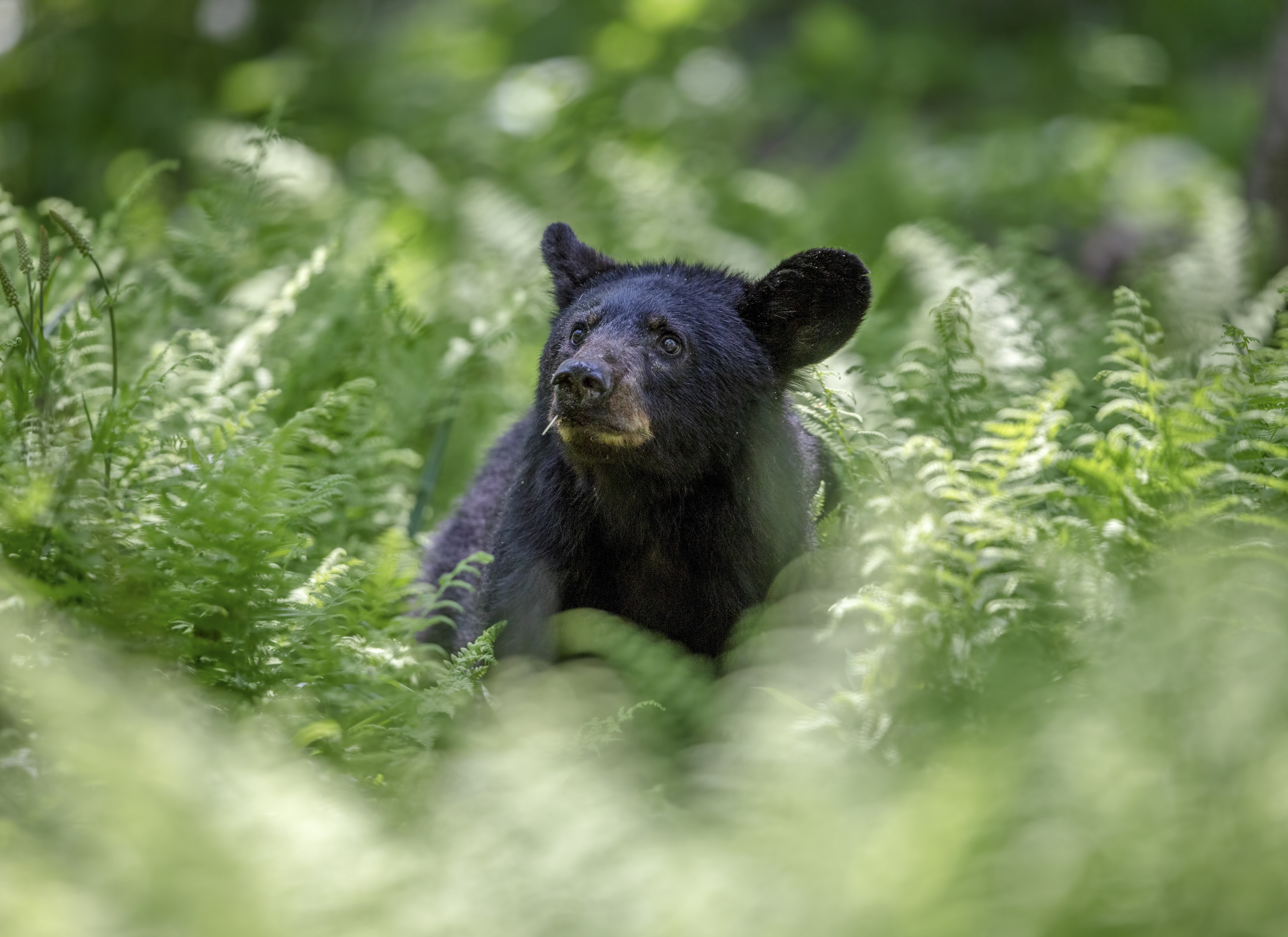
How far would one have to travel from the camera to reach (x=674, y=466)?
4.88 meters

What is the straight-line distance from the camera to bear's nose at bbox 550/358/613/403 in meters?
4.52

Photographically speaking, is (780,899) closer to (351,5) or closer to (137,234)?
(137,234)

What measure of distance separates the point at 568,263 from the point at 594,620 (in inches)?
75.1

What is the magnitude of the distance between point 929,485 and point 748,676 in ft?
2.93

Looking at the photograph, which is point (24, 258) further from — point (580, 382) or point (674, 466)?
point (674, 466)

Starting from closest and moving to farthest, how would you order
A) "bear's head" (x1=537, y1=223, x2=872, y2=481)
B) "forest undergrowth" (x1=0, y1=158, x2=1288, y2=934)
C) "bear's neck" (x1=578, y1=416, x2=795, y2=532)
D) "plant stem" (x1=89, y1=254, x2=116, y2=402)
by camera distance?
1. "forest undergrowth" (x1=0, y1=158, x2=1288, y2=934)
2. "plant stem" (x1=89, y1=254, x2=116, y2=402)
3. "bear's head" (x1=537, y1=223, x2=872, y2=481)
4. "bear's neck" (x1=578, y1=416, x2=795, y2=532)

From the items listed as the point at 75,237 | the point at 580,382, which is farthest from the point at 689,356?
the point at 75,237

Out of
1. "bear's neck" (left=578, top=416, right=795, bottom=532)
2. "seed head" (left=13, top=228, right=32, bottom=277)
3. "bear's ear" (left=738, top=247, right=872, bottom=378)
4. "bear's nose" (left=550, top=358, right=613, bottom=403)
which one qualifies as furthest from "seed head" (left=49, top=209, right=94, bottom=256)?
"bear's ear" (left=738, top=247, right=872, bottom=378)

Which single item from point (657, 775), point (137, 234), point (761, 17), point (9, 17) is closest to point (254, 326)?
point (137, 234)

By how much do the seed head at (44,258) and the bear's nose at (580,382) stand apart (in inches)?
70.7

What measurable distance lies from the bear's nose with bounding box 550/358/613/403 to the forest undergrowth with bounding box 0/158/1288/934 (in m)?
0.81

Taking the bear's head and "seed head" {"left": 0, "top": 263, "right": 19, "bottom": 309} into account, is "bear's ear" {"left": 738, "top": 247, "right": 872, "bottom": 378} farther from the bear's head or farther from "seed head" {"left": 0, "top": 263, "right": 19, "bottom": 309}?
"seed head" {"left": 0, "top": 263, "right": 19, "bottom": 309}

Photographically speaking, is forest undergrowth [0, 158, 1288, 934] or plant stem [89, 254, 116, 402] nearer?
forest undergrowth [0, 158, 1288, 934]

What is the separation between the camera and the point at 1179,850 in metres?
2.43
